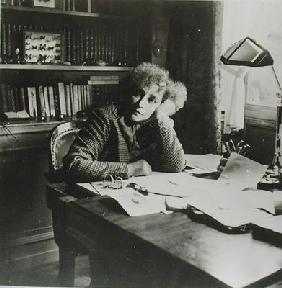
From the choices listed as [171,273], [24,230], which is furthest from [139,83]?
[24,230]

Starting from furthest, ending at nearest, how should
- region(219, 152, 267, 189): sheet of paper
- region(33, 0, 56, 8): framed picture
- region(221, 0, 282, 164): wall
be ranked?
region(33, 0, 56, 8): framed picture
region(221, 0, 282, 164): wall
region(219, 152, 267, 189): sheet of paper

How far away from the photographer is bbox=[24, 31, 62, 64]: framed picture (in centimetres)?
255

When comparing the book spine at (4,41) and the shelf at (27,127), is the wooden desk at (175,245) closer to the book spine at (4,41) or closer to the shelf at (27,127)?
the shelf at (27,127)

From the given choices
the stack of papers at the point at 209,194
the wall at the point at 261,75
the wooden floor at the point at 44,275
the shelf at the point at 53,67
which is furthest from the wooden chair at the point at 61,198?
the wall at the point at 261,75

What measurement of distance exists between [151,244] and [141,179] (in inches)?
21.5

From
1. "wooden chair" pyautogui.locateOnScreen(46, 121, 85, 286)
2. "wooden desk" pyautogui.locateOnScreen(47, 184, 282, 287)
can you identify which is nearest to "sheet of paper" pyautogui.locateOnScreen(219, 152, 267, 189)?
"wooden desk" pyautogui.locateOnScreen(47, 184, 282, 287)

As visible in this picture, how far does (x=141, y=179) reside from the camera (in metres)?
1.47

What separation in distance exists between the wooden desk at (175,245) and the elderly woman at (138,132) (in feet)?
1.27

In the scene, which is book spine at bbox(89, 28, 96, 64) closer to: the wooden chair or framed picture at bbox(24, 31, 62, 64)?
framed picture at bbox(24, 31, 62, 64)

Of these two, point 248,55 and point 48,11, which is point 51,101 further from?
point 248,55

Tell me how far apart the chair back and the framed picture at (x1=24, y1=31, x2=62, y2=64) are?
3.11 ft

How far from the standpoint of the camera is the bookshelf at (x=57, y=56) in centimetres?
248

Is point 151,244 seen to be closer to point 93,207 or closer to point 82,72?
point 93,207

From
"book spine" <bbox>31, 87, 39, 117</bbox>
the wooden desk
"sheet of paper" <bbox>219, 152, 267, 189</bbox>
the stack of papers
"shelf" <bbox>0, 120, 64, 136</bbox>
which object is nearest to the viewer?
the wooden desk
